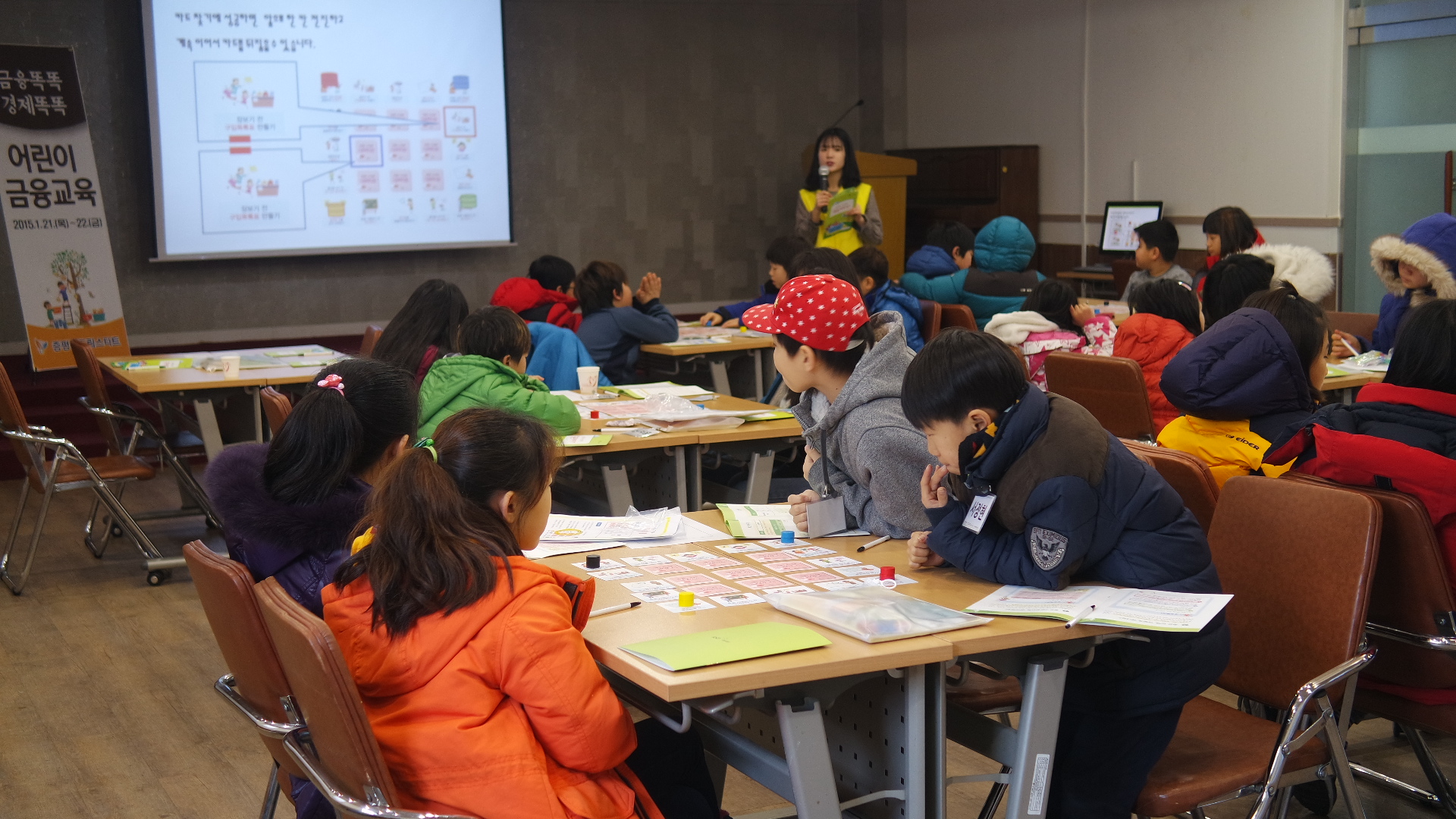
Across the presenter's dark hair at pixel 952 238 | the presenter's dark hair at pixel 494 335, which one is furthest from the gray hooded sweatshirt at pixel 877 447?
the presenter's dark hair at pixel 952 238

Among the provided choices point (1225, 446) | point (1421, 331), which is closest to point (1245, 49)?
point (1225, 446)

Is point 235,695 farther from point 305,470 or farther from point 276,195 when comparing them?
point 276,195

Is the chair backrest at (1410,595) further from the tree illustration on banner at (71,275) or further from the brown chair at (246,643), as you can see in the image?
the tree illustration on banner at (71,275)

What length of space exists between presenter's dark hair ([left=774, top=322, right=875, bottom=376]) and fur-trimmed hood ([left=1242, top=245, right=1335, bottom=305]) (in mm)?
3541

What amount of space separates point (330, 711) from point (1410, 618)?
6.36 feet

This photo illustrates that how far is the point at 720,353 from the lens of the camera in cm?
643

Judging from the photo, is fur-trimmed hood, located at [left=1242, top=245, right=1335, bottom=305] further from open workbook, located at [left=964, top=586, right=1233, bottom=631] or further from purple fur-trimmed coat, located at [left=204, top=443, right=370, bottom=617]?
purple fur-trimmed coat, located at [left=204, top=443, right=370, bottom=617]

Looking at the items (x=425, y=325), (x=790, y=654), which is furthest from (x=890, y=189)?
(x=790, y=654)

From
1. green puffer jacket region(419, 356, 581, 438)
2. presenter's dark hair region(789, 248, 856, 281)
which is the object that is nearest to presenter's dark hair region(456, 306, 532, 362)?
green puffer jacket region(419, 356, 581, 438)

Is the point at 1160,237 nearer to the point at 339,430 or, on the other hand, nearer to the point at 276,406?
the point at 276,406

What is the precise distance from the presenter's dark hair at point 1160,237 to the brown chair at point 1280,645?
14.8ft

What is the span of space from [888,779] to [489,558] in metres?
0.82

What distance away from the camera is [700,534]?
266cm

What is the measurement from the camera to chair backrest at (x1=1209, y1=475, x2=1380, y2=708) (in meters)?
2.20
